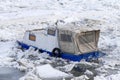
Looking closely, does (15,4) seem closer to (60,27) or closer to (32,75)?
(60,27)

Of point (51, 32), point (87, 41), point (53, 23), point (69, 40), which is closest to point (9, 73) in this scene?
point (51, 32)

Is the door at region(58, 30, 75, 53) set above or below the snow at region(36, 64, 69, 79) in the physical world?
above

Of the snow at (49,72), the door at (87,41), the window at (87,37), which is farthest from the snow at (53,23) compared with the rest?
the window at (87,37)

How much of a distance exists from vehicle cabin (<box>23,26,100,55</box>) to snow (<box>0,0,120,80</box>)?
46cm

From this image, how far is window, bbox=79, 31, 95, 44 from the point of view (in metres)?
16.7

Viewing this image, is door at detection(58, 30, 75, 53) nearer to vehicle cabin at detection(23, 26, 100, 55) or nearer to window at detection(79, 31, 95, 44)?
vehicle cabin at detection(23, 26, 100, 55)

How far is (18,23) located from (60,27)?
6875 millimetres

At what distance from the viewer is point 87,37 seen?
16.9m

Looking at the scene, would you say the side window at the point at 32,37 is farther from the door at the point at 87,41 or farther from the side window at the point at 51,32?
the door at the point at 87,41

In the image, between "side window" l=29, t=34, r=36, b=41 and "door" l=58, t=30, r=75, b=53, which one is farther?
"side window" l=29, t=34, r=36, b=41

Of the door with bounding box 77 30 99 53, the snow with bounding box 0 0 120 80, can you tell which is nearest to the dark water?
the snow with bounding box 0 0 120 80

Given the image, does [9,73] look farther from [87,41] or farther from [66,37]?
[87,41]

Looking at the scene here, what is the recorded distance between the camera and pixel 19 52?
1762 cm

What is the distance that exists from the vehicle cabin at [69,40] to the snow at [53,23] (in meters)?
0.46
